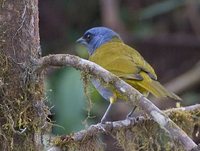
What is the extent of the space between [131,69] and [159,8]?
4.15 m

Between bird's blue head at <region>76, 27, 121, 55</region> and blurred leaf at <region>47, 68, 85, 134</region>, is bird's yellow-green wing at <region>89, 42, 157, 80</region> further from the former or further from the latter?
blurred leaf at <region>47, 68, 85, 134</region>

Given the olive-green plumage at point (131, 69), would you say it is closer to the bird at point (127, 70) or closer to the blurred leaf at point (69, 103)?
the bird at point (127, 70)

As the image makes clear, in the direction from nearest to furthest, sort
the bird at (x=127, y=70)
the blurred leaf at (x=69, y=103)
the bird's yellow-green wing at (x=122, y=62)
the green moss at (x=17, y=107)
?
1. the green moss at (x=17, y=107)
2. the bird at (x=127, y=70)
3. the bird's yellow-green wing at (x=122, y=62)
4. the blurred leaf at (x=69, y=103)

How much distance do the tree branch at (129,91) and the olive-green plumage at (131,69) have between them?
111 cm

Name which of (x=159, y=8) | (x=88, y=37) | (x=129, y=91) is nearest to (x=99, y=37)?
(x=88, y=37)

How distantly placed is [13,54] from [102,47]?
166 centimetres

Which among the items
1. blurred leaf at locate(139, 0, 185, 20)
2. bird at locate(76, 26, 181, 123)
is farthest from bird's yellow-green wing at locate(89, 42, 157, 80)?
blurred leaf at locate(139, 0, 185, 20)

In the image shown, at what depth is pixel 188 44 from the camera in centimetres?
840

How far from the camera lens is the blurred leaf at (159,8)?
7.99 meters

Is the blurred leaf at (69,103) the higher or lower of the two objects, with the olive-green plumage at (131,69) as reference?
lower

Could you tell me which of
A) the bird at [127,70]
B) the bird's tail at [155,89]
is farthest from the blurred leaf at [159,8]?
the bird's tail at [155,89]

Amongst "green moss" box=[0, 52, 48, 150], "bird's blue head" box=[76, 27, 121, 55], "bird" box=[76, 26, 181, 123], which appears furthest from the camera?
"bird's blue head" box=[76, 27, 121, 55]

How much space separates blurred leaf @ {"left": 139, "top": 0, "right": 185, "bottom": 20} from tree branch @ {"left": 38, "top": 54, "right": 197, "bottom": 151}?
5.17 metres

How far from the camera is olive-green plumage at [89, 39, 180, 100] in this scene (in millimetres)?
4004
